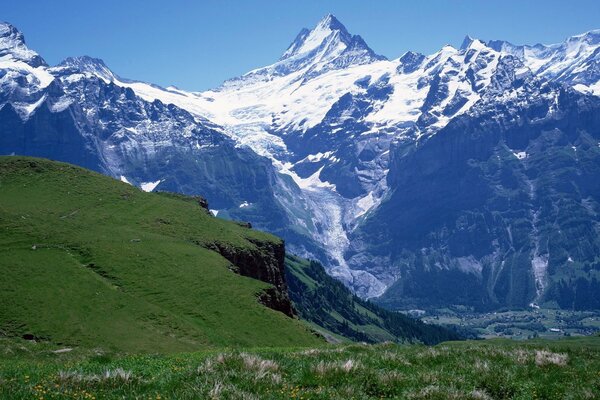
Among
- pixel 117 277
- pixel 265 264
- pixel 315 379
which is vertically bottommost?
pixel 315 379

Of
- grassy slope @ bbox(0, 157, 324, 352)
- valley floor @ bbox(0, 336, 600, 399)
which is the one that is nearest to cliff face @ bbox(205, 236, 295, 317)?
grassy slope @ bbox(0, 157, 324, 352)

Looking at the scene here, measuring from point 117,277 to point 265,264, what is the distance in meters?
52.4

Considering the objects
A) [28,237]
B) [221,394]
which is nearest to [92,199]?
[28,237]

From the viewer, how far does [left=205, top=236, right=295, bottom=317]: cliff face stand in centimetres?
11188

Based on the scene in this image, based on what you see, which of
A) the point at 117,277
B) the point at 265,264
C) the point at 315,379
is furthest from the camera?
the point at 265,264

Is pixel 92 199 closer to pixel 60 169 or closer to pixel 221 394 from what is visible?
pixel 60 169

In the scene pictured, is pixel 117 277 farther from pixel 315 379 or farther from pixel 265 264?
pixel 315 379

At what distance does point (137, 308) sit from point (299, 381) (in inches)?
2386

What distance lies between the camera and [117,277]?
9025 cm

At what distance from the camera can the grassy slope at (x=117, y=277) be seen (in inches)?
2840

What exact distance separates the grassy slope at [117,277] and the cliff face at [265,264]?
2.02m

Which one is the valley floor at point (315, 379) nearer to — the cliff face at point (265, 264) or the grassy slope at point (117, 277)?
the grassy slope at point (117, 277)

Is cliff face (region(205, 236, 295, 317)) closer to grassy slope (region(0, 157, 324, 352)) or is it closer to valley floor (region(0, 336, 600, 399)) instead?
grassy slope (region(0, 157, 324, 352))

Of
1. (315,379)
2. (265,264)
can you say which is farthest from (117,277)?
(315,379)
